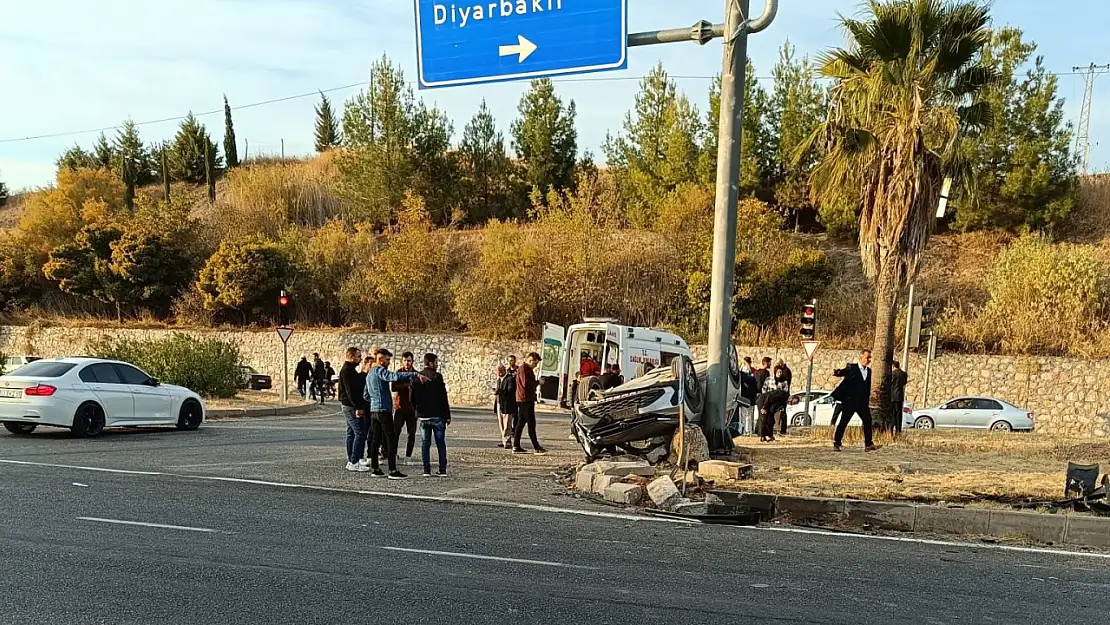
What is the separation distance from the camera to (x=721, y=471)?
1220 cm

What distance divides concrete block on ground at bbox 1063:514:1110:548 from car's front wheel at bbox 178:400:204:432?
52.4ft

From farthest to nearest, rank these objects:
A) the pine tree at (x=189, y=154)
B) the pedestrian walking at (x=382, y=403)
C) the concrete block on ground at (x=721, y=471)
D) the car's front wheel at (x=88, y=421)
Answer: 1. the pine tree at (x=189, y=154)
2. the car's front wheel at (x=88, y=421)
3. the pedestrian walking at (x=382, y=403)
4. the concrete block on ground at (x=721, y=471)

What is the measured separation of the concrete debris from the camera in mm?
12109

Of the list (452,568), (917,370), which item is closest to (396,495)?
(452,568)

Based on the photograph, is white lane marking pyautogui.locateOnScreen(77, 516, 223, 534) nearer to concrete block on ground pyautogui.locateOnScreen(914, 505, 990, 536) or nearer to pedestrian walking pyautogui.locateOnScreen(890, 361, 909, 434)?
concrete block on ground pyautogui.locateOnScreen(914, 505, 990, 536)

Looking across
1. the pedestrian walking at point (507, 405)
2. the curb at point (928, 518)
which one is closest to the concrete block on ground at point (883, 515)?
the curb at point (928, 518)

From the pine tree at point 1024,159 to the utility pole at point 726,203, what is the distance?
92.1ft

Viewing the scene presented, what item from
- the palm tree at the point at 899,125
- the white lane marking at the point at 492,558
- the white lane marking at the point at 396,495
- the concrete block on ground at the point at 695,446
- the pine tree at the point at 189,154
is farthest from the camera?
the pine tree at the point at 189,154

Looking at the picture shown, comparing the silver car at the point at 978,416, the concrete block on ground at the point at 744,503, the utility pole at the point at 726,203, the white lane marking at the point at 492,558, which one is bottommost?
the silver car at the point at 978,416

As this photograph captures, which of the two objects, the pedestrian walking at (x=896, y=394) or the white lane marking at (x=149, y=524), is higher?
the white lane marking at (x=149, y=524)

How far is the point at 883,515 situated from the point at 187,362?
2182 cm

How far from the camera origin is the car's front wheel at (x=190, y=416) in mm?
19062

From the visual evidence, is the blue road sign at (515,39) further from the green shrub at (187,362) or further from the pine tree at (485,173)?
the pine tree at (485,173)

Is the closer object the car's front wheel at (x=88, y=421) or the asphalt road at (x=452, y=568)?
the asphalt road at (x=452, y=568)
